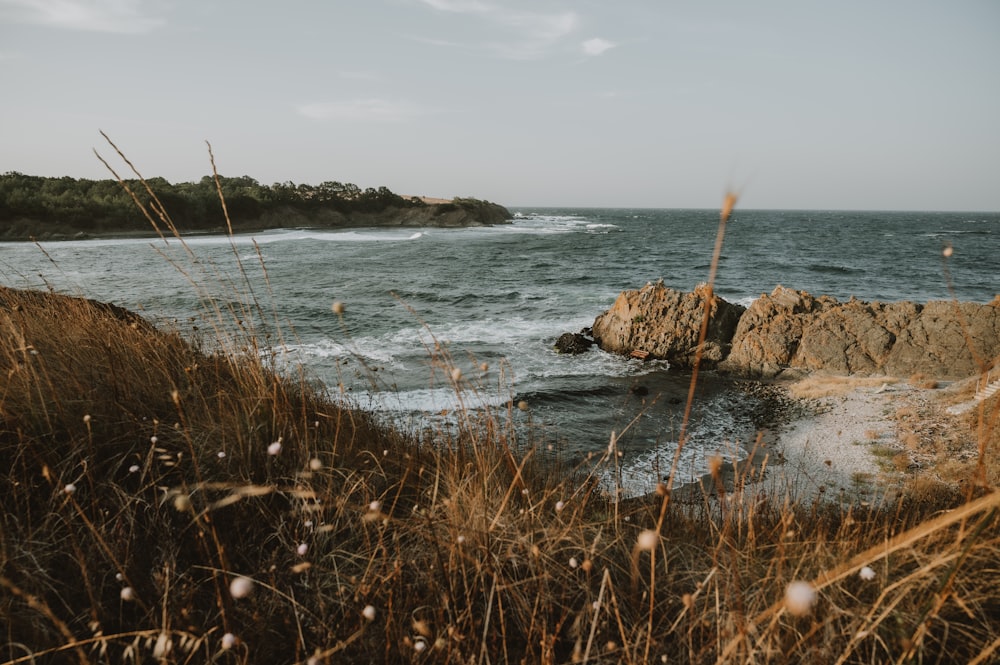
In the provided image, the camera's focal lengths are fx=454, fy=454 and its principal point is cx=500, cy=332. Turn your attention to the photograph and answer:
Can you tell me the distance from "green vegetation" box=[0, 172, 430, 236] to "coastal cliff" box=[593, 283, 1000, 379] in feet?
100

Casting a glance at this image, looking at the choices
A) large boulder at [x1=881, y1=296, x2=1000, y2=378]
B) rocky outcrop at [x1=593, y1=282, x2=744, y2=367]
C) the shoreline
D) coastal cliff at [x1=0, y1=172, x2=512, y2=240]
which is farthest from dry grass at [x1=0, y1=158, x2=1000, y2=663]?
coastal cliff at [x1=0, y1=172, x2=512, y2=240]

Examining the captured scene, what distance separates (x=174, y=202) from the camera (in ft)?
166

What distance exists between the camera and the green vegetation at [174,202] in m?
39.9

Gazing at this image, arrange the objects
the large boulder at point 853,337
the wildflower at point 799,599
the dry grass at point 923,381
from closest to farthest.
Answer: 1. the wildflower at point 799,599
2. the dry grass at point 923,381
3. the large boulder at point 853,337

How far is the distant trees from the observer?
40.0 meters

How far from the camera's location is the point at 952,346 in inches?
380

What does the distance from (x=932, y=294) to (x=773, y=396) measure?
810 inches

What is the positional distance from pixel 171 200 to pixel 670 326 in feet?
189

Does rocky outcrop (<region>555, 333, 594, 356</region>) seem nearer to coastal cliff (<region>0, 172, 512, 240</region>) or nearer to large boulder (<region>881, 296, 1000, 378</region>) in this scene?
large boulder (<region>881, 296, 1000, 378</region>)

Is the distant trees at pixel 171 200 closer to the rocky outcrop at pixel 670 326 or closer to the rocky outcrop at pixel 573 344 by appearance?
the rocky outcrop at pixel 573 344

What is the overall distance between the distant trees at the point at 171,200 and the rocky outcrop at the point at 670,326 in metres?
23.6

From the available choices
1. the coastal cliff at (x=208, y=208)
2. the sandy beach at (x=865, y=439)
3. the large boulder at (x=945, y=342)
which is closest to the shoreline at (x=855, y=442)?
the sandy beach at (x=865, y=439)

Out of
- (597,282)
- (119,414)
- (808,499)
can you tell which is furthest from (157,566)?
(597,282)

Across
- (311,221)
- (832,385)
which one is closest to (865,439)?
(832,385)
